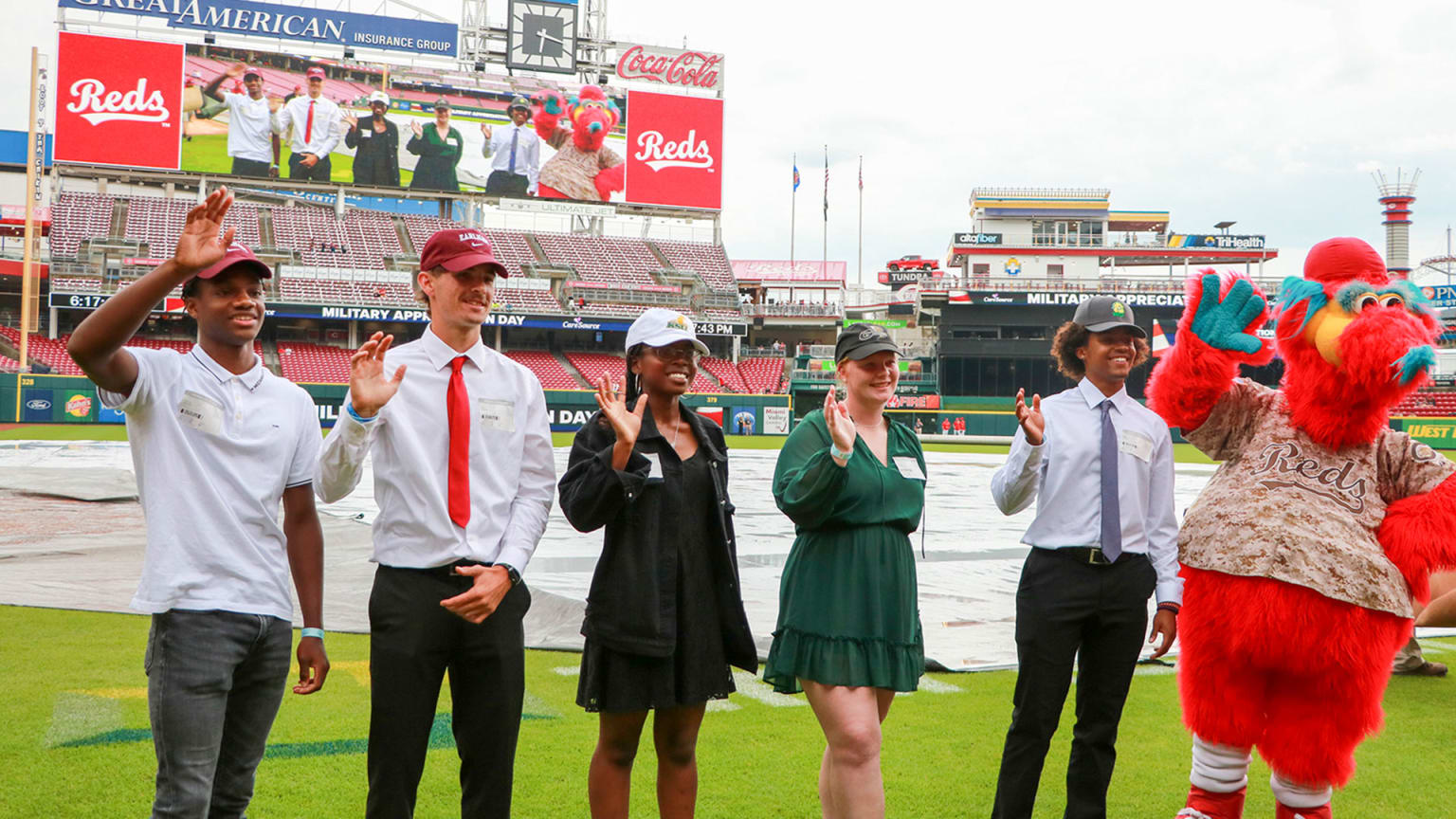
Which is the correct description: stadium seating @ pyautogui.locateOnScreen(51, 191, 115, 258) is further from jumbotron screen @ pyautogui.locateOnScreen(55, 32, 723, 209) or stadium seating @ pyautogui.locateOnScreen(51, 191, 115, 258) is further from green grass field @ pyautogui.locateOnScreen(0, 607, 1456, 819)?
green grass field @ pyautogui.locateOnScreen(0, 607, 1456, 819)

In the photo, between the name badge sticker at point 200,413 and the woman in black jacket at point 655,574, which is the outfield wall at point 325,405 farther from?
the name badge sticker at point 200,413

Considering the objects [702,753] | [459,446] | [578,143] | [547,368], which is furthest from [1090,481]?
[578,143]

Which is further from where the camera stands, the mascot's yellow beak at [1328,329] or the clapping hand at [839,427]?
the mascot's yellow beak at [1328,329]

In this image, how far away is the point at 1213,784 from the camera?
384cm

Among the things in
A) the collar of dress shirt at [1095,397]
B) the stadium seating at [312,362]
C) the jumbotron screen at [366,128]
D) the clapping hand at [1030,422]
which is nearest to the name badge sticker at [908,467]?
the clapping hand at [1030,422]

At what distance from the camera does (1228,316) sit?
159 inches

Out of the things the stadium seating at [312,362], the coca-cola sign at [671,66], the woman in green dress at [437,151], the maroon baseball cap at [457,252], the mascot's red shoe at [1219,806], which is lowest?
the mascot's red shoe at [1219,806]

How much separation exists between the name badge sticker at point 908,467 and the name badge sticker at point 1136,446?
931 millimetres

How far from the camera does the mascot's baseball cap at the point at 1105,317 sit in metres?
4.30

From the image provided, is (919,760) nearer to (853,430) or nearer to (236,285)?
(853,430)

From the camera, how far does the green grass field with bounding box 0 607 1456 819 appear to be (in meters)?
4.29

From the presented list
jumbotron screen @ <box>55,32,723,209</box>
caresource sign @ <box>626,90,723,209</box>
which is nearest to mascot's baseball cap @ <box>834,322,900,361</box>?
jumbotron screen @ <box>55,32,723,209</box>

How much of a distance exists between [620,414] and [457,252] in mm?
728

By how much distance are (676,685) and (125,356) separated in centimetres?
194
